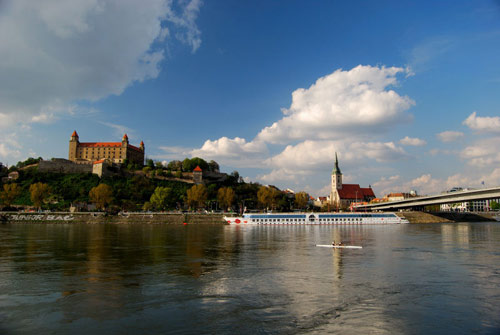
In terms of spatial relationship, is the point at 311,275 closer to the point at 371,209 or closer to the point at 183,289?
the point at 183,289

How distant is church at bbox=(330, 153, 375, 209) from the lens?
173750 millimetres

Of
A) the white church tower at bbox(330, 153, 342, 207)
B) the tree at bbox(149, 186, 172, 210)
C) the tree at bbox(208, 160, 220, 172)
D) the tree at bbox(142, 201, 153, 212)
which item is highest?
the tree at bbox(208, 160, 220, 172)

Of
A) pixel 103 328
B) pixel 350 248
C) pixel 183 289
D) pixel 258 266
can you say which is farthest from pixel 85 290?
pixel 350 248

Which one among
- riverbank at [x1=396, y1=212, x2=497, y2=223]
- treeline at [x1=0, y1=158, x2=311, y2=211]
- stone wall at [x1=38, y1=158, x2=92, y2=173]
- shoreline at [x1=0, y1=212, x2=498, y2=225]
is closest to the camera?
shoreline at [x1=0, y1=212, x2=498, y2=225]

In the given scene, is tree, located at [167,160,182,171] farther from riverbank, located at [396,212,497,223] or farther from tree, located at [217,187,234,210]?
riverbank, located at [396,212,497,223]

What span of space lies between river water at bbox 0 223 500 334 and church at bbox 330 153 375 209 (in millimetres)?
147118

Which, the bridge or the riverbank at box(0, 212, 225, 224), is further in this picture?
the riverbank at box(0, 212, 225, 224)

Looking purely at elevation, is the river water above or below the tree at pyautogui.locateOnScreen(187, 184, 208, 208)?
below

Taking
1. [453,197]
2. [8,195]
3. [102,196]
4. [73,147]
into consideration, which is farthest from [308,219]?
[73,147]

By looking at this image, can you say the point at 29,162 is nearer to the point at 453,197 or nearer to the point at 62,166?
the point at 62,166

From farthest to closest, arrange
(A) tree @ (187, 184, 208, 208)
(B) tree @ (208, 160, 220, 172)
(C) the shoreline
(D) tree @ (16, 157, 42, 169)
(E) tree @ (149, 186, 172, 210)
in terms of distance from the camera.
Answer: (B) tree @ (208, 160, 220, 172), (D) tree @ (16, 157, 42, 169), (A) tree @ (187, 184, 208, 208), (E) tree @ (149, 186, 172, 210), (C) the shoreline

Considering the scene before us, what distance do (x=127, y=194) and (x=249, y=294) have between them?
109009mm

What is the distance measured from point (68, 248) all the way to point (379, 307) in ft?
103

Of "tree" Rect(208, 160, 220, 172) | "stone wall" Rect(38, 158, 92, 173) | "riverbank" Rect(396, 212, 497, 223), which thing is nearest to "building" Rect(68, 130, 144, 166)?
"stone wall" Rect(38, 158, 92, 173)
